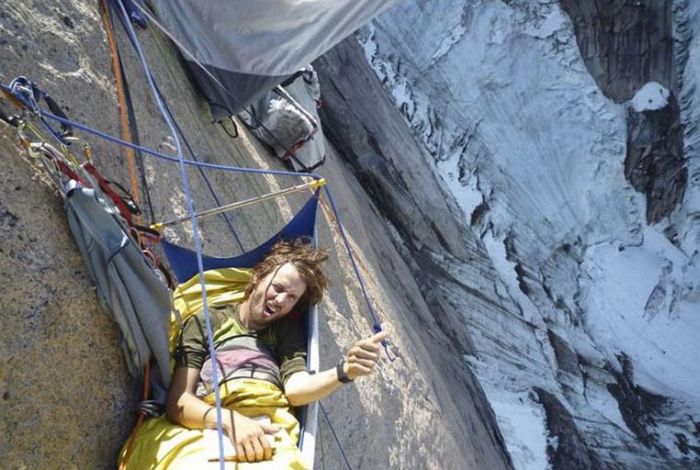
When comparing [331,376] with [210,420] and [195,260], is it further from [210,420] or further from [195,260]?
[195,260]

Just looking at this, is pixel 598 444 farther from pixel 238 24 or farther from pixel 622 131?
pixel 238 24

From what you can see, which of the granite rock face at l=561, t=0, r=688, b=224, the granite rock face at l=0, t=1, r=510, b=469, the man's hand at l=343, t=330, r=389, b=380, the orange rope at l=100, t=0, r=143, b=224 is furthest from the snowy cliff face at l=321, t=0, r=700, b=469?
the man's hand at l=343, t=330, r=389, b=380

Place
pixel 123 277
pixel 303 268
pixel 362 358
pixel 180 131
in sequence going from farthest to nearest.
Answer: pixel 180 131 → pixel 303 268 → pixel 123 277 → pixel 362 358

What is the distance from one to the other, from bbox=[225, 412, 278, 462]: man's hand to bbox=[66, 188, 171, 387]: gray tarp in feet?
1.31

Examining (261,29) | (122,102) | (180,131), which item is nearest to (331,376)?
(122,102)

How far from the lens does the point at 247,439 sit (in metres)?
2.03

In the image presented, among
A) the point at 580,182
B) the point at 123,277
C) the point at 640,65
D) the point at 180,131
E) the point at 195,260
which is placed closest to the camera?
the point at 123,277

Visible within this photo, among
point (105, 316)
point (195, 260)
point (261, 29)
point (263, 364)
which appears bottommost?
point (263, 364)

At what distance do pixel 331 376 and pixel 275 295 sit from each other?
418 millimetres

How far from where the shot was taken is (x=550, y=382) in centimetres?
866

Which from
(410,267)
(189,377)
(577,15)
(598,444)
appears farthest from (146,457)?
(577,15)

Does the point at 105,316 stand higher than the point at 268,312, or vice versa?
the point at 105,316

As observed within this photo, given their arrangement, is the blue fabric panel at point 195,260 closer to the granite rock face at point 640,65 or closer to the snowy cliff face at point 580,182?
the snowy cliff face at point 580,182

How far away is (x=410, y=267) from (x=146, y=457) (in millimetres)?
5946
